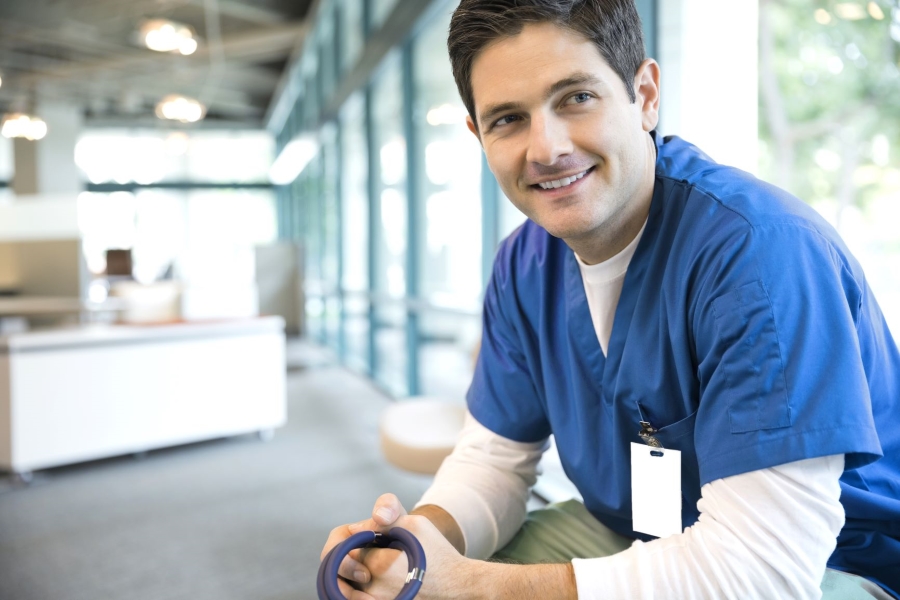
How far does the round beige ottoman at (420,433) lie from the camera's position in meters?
1.98

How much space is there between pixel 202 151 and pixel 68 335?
401 inches

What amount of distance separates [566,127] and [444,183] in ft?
9.79

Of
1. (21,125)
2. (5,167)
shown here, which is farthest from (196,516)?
(5,167)

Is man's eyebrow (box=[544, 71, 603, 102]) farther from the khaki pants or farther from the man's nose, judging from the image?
the khaki pants

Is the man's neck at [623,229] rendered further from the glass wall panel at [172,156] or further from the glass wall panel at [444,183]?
the glass wall panel at [172,156]

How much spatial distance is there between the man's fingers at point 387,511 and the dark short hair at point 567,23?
2.18 feet

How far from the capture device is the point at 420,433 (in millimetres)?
2125

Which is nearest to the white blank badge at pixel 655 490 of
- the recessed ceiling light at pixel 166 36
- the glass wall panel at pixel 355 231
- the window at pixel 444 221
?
the window at pixel 444 221

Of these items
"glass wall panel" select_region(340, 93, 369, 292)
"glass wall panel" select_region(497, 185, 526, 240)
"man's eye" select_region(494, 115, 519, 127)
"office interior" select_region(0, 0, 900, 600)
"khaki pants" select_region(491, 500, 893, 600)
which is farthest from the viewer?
"glass wall panel" select_region(340, 93, 369, 292)

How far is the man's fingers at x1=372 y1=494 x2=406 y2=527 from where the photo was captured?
2.87 feet

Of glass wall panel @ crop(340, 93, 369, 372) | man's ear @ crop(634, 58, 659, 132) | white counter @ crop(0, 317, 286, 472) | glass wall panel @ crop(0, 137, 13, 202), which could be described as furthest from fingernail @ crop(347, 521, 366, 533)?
glass wall panel @ crop(0, 137, 13, 202)

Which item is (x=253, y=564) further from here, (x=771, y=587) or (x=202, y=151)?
(x=202, y=151)

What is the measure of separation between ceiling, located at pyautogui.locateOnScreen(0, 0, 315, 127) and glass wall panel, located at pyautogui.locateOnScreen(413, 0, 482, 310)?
4246 millimetres

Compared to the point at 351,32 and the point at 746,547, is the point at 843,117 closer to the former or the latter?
the point at 746,547
